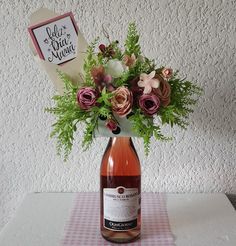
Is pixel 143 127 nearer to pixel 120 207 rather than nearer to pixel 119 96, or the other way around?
pixel 119 96

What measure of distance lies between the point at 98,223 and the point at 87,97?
0.35 metres

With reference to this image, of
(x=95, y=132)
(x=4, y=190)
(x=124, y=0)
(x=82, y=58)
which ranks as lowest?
(x=4, y=190)

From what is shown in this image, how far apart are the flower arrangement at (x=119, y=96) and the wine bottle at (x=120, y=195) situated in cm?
10

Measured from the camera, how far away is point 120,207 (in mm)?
830

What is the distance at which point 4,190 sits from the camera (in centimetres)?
118

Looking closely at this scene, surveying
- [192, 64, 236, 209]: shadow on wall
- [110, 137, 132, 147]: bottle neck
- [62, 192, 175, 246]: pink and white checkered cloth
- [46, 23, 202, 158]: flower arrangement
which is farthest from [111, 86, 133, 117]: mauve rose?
[192, 64, 236, 209]: shadow on wall

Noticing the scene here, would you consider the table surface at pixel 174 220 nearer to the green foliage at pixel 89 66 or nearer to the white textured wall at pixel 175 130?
the white textured wall at pixel 175 130

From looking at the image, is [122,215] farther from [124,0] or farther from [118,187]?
[124,0]

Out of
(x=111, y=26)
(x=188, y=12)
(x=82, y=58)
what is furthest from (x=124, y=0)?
(x=82, y=58)

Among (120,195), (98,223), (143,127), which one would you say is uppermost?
(143,127)

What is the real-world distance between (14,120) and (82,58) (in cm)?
36

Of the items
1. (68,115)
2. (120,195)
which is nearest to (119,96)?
(68,115)

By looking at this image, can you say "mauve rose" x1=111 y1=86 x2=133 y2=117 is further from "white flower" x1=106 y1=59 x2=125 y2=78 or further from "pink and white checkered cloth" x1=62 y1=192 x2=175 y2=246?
"pink and white checkered cloth" x1=62 y1=192 x2=175 y2=246

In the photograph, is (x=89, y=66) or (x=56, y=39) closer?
(x=89, y=66)
